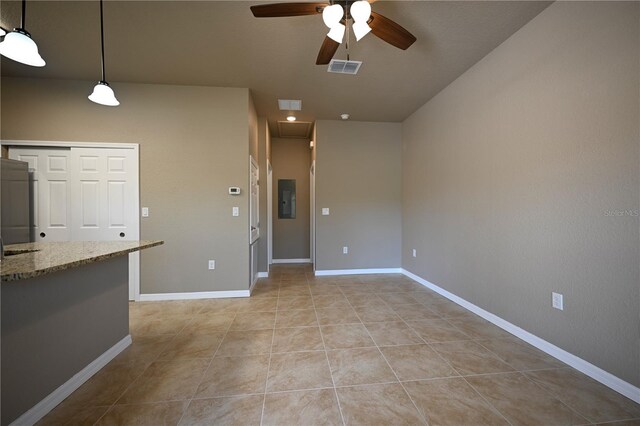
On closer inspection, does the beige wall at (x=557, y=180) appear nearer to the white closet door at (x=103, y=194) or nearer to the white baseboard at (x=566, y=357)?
the white baseboard at (x=566, y=357)

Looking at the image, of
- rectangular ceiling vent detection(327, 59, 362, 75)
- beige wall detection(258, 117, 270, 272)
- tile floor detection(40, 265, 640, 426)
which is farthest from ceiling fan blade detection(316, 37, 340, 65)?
tile floor detection(40, 265, 640, 426)

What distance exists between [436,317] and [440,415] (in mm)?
1442

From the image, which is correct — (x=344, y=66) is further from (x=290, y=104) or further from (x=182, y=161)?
(x=182, y=161)

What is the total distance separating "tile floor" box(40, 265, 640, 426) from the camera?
1377 mm

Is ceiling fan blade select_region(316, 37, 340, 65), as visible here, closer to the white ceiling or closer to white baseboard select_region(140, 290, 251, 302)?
the white ceiling

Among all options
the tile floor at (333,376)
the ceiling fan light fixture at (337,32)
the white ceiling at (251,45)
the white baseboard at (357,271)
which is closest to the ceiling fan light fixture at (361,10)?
the ceiling fan light fixture at (337,32)

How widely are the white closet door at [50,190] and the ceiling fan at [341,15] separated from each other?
3334 mm

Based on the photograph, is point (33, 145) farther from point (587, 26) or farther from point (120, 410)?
point (587, 26)

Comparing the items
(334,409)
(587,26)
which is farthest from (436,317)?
(587,26)

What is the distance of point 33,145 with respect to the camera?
9.89ft

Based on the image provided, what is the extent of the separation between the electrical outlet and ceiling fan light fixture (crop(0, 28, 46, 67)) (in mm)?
4142

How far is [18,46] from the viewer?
1521mm

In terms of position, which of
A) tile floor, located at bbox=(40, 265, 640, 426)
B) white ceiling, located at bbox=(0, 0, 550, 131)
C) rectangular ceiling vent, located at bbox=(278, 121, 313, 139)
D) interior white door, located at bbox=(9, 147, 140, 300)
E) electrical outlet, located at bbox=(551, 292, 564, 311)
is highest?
rectangular ceiling vent, located at bbox=(278, 121, 313, 139)

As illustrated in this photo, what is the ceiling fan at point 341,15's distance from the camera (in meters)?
1.60
